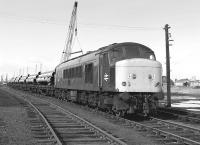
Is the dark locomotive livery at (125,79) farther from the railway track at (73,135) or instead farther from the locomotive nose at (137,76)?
the railway track at (73,135)

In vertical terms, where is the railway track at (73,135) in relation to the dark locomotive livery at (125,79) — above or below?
below

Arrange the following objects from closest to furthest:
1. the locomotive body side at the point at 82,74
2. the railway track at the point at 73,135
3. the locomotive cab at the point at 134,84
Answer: the railway track at the point at 73,135 < the locomotive cab at the point at 134,84 < the locomotive body side at the point at 82,74

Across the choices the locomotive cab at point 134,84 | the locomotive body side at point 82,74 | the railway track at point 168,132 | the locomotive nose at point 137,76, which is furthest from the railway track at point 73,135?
the locomotive body side at point 82,74

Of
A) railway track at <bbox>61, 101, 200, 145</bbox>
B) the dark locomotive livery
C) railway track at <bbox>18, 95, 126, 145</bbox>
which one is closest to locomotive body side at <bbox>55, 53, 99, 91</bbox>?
the dark locomotive livery

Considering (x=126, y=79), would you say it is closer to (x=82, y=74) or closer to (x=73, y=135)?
(x=73, y=135)

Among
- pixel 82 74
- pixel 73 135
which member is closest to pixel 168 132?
pixel 73 135

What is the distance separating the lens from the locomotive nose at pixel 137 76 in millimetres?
14523

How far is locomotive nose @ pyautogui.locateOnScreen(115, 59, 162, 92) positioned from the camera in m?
14.5

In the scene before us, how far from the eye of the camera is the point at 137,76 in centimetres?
1467

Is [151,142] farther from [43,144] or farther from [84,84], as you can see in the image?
[84,84]

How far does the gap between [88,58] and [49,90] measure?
18.6 metres

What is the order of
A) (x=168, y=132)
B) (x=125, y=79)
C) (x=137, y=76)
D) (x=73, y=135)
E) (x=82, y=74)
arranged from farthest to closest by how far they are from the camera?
(x=82, y=74), (x=137, y=76), (x=125, y=79), (x=168, y=132), (x=73, y=135)

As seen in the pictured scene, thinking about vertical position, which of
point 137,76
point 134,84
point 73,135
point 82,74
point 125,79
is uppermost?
point 82,74

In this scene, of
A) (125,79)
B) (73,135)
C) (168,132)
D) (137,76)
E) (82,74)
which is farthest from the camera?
(82,74)
